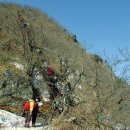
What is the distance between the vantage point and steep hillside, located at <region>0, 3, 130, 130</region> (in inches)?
1182

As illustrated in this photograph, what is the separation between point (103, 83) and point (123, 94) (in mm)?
2074

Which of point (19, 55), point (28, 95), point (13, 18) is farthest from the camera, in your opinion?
point (13, 18)

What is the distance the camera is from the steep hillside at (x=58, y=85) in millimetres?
30016

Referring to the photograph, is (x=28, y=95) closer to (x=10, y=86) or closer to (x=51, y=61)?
(x=10, y=86)

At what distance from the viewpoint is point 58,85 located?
1323 inches

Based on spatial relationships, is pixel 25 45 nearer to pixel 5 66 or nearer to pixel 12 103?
pixel 5 66

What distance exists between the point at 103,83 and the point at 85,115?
5792mm

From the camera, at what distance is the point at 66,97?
103ft

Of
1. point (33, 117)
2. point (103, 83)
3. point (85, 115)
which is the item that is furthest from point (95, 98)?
point (33, 117)

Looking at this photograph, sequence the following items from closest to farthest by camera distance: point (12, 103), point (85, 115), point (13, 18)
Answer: point (85, 115) < point (12, 103) < point (13, 18)

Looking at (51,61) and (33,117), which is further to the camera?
(51,61)

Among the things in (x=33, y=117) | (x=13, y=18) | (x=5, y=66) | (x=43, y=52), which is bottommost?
(x=33, y=117)

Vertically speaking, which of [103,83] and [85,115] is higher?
[103,83]

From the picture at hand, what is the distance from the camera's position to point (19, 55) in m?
42.1
